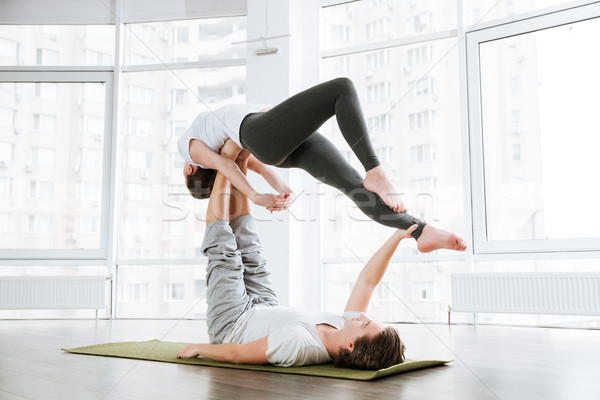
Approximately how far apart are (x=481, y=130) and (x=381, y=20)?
4.40 feet

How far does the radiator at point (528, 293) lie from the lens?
12.1ft

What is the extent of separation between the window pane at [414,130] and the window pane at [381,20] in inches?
Result: 5.7

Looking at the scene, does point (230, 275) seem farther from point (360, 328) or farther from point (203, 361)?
point (360, 328)

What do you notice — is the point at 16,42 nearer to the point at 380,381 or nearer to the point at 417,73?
the point at 417,73

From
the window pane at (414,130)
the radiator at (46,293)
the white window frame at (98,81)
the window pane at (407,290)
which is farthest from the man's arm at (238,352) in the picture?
the white window frame at (98,81)

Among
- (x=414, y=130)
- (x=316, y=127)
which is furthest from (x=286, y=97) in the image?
(x=316, y=127)

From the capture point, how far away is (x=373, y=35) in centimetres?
502

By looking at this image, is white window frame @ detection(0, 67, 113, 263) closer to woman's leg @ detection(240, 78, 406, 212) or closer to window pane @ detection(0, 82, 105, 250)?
window pane @ detection(0, 82, 105, 250)

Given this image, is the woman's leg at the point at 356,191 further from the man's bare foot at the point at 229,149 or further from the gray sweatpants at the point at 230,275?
the gray sweatpants at the point at 230,275

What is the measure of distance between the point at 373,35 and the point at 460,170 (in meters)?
1.46

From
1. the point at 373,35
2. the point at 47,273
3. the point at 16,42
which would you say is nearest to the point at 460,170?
the point at 373,35

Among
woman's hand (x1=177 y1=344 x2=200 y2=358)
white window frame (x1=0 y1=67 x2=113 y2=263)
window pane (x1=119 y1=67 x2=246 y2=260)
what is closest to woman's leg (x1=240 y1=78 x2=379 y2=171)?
woman's hand (x1=177 y1=344 x2=200 y2=358)

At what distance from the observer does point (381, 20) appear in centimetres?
498

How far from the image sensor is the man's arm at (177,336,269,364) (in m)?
2.04
